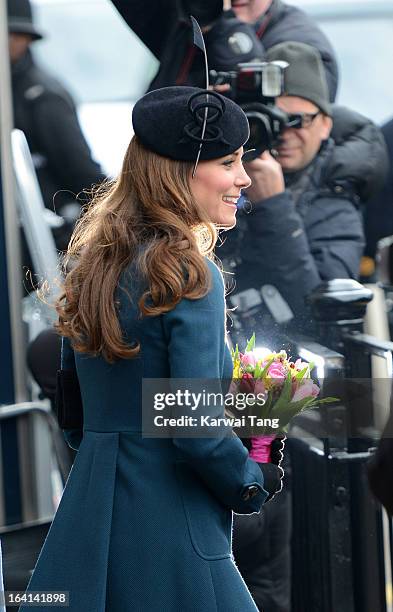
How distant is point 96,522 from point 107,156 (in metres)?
1.89

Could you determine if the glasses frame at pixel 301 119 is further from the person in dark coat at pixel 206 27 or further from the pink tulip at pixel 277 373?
the pink tulip at pixel 277 373

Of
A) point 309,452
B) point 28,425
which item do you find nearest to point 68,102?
point 28,425

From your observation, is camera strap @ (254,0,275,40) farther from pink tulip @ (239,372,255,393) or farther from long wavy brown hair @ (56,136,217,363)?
pink tulip @ (239,372,255,393)

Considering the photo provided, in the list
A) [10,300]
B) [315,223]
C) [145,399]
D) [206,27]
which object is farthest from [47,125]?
[145,399]

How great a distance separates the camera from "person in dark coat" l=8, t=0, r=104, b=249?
3.99 meters

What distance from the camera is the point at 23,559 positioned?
3.48m

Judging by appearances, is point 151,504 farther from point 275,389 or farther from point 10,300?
point 10,300

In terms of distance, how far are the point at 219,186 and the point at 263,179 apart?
3.54 ft

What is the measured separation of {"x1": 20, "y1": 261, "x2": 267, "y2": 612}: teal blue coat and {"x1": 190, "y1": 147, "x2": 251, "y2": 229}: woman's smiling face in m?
0.19

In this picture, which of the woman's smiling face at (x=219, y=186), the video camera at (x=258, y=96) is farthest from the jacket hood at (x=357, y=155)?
the woman's smiling face at (x=219, y=186)

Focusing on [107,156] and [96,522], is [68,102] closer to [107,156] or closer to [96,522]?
[107,156]

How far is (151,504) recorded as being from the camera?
2258 millimetres

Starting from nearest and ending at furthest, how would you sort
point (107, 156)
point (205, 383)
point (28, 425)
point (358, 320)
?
point (205, 383), point (358, 320), point (107, 156), point (28, 425)

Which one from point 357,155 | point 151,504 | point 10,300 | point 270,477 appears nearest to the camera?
point 151,504
